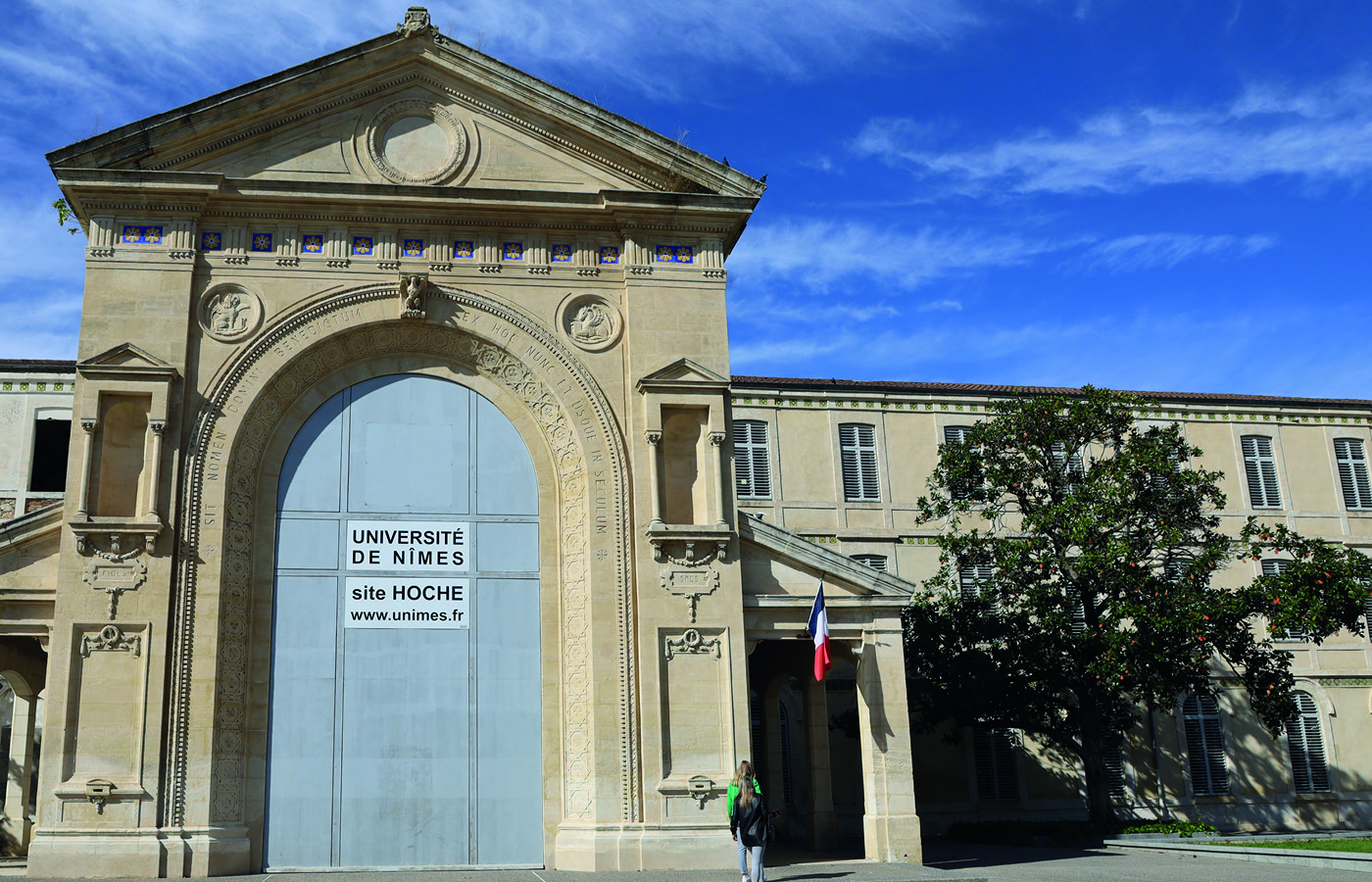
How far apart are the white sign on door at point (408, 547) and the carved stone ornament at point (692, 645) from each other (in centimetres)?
400

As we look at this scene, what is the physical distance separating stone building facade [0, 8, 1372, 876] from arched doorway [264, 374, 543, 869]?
0.18 feet

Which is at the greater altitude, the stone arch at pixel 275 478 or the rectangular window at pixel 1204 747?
the stone arch at pixel 275 478

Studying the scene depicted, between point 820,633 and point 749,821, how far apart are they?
5.18m

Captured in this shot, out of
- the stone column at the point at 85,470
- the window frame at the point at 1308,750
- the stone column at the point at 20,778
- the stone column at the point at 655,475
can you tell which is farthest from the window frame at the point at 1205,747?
the stone column at the point at 20,778

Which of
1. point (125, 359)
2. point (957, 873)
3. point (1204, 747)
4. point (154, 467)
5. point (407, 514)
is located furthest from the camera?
point (1204, 747)

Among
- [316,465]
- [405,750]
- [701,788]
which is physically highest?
[316,465]

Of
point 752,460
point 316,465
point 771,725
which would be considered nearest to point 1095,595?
point 771,725

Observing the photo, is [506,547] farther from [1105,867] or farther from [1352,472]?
[1352,472]

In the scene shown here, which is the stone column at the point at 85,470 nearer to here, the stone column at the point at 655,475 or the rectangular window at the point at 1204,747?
the stone column at the point at 655,475

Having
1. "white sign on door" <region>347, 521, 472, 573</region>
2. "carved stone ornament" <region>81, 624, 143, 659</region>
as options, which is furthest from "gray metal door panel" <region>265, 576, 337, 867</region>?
"carved stone ornament" <region>81, 624, 143, 659</region>

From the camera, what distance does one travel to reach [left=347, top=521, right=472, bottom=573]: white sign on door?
22.0 metres

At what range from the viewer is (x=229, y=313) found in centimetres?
2211

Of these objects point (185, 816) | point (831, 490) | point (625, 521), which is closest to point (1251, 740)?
point (831, 490)

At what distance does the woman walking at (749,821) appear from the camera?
17016 mm
